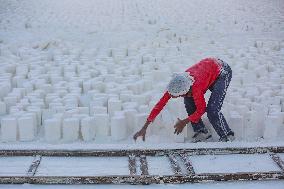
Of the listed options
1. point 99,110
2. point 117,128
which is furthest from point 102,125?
point 99,110

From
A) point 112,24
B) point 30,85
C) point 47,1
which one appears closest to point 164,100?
point 30,85

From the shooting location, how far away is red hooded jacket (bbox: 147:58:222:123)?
3.83 metres

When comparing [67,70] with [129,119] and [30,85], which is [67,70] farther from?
[129,119]

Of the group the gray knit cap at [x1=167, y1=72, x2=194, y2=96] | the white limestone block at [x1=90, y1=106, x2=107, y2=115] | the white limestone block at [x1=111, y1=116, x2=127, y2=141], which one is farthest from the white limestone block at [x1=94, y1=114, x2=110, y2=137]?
the gray knit cap at [x1=167, y1=72, x2=194, y2=96]

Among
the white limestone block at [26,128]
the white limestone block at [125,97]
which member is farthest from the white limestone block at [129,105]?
the white limestone block at [26,128]

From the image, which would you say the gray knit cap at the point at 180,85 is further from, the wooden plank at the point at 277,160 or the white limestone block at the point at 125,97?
the white limestone block at the point at 125,97

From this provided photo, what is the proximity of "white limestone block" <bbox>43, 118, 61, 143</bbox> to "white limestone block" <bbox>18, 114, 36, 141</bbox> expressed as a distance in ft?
0.46

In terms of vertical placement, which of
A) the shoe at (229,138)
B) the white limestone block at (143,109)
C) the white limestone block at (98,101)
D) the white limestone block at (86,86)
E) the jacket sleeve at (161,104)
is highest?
the jacket sleeve at (161,104)

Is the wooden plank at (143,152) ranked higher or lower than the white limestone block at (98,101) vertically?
lower

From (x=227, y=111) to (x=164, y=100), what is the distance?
969 millimetres

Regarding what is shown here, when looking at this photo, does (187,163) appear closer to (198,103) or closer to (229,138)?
(198,103)

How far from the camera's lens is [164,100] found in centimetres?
392

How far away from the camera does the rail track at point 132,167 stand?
11.3 feet

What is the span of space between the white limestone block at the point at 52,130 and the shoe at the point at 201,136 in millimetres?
1271
